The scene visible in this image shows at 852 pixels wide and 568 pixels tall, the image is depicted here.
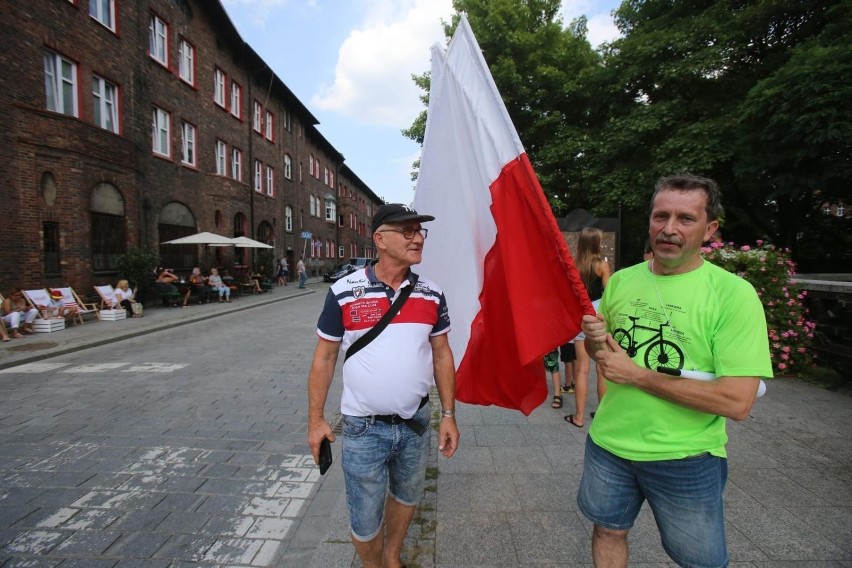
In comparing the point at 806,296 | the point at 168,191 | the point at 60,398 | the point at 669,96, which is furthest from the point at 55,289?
the point at 669,96

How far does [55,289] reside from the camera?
12.5 meters

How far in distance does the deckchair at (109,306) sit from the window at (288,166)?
19505 millimetres

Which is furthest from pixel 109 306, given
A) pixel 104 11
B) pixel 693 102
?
pixel 693 102

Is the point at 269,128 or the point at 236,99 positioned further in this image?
the point at 269,128

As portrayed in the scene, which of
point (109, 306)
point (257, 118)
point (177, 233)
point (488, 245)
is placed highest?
point (257, 118)

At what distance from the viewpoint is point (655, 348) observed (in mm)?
1861

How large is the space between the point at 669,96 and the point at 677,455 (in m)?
17.5

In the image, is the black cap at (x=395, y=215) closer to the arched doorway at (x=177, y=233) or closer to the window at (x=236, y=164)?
the arched doorway at (x=177, y=233)

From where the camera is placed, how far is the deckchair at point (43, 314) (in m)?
10.8

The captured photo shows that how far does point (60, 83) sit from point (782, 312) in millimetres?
17745

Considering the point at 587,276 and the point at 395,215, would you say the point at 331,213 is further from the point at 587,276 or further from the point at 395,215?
the point at 395,215

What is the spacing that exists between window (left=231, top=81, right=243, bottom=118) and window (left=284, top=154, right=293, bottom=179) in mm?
6561

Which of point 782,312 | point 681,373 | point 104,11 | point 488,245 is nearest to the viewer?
point 681,373

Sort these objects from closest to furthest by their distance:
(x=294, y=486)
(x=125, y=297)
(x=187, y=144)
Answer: (x=294, y=486) → (x=125, y=297) → (x=187, y=144)
